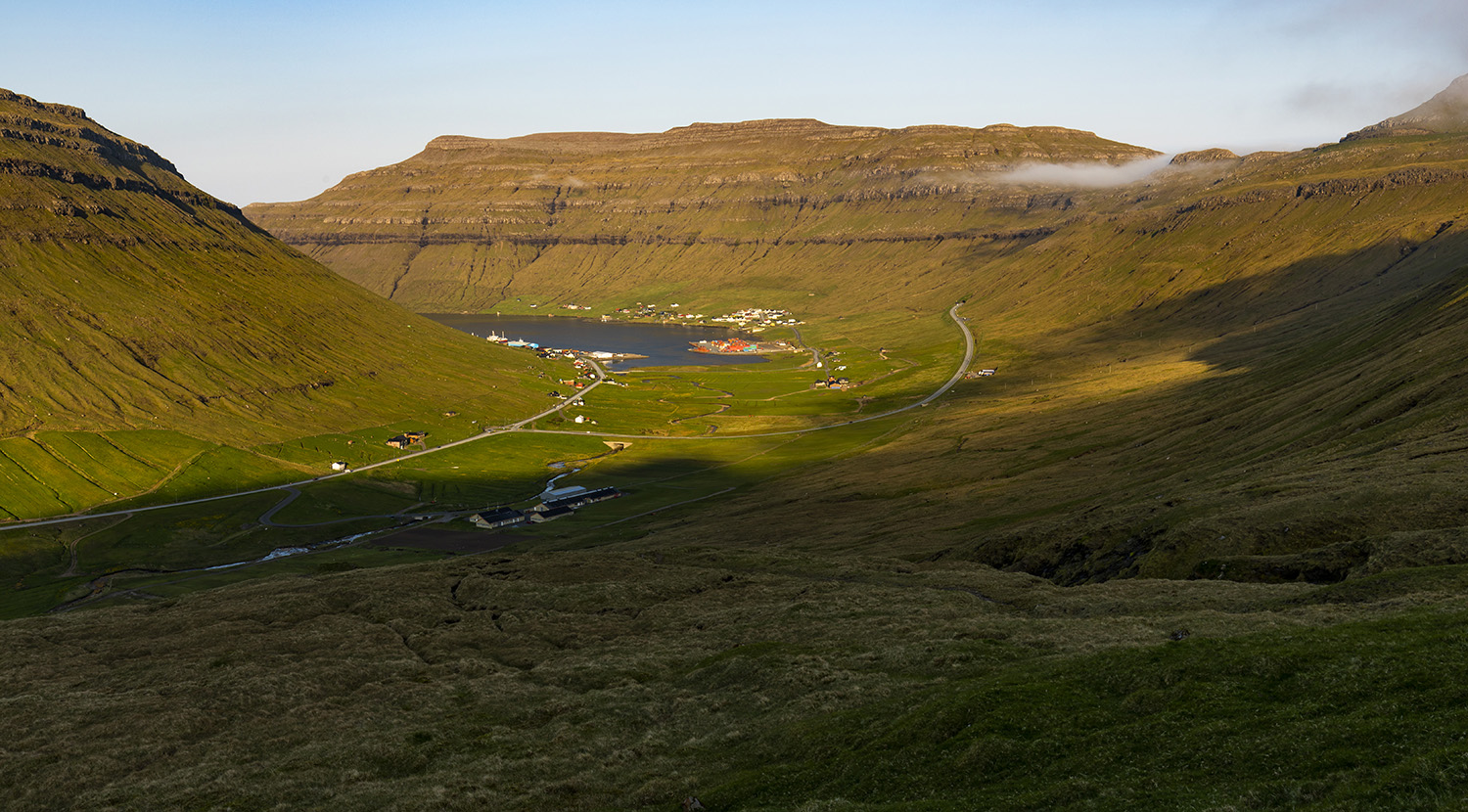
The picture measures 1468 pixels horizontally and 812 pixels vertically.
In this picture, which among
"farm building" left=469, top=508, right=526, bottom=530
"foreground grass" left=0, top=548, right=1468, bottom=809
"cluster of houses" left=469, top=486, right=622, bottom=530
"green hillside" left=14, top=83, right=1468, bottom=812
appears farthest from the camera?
"cluster of houses" left=469, top=486, right=622, bottom=530

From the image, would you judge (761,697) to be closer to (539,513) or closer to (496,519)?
(539,513)

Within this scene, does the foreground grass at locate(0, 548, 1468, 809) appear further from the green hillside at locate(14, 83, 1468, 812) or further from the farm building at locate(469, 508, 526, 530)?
the farm building at locate(469, 508, 526, 530)

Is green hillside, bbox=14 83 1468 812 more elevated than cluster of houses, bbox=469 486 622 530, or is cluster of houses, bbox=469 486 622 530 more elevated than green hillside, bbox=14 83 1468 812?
green hillside, bbox=14 83 1468 812

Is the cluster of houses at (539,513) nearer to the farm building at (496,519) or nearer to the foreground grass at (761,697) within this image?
the farm building at (496,519)

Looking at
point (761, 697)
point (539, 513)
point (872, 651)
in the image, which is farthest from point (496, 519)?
point (761, 697)

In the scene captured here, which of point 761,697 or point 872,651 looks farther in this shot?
point 872,651

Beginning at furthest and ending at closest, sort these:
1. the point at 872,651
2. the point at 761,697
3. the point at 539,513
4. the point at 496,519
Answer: the point at 539,513 → the point at 496,519 → the point at 872,651 → the point at 761,697

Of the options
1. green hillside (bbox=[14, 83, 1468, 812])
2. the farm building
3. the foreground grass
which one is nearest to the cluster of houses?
the farm building
